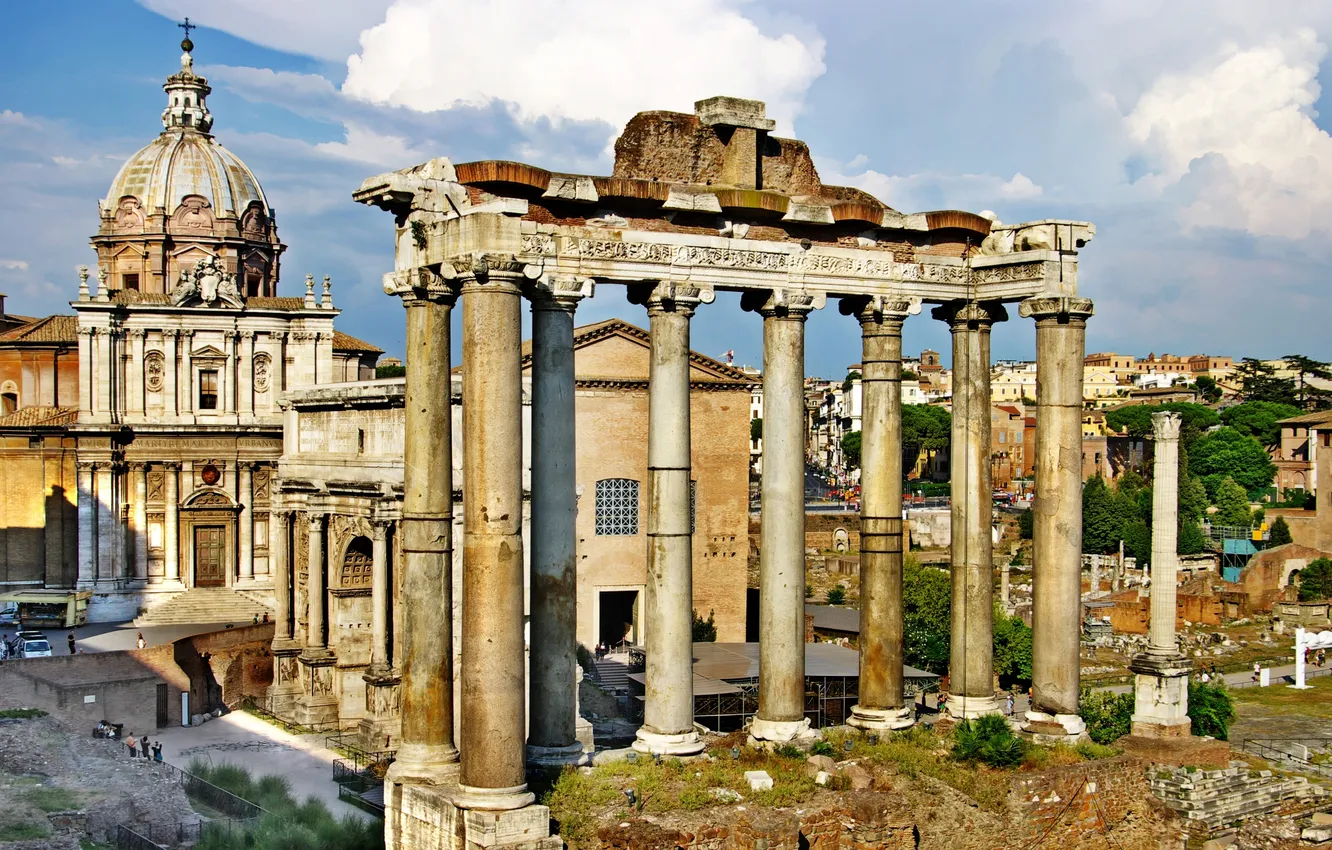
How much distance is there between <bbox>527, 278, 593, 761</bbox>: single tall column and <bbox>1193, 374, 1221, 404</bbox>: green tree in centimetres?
13167

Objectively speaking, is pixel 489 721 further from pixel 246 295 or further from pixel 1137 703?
pixel 246 295

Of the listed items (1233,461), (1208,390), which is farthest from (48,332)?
(1208,390)

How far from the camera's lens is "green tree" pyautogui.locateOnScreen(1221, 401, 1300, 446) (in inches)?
4299

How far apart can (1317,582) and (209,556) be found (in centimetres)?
4844

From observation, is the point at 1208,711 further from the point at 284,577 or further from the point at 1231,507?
the point at 1231,507

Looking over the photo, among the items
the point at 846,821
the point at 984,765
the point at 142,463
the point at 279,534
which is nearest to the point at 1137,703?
the point at 984,765

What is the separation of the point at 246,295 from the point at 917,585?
2706cm

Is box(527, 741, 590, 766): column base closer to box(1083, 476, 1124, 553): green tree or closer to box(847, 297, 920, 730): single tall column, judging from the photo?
box(847, 297, 920, 730): single tall column

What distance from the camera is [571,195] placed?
15.7 meters

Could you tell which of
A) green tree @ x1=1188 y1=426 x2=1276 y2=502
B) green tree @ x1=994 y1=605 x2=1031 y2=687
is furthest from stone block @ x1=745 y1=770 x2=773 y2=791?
green tree @ x1=1188 y1=426 x2=1276 y2=502

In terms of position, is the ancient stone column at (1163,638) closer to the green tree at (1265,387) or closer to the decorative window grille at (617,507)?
the decorative window grille at (617,507)

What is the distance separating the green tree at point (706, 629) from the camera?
4719 cm

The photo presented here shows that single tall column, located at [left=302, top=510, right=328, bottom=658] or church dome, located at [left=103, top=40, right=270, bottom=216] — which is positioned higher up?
church dome, located at [left=103, top=40, right=270, bottom=216]

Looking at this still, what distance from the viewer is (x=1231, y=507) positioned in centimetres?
8662
